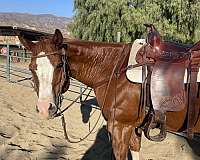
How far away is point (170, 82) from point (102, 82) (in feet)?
2.11

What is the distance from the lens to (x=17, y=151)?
445 cm

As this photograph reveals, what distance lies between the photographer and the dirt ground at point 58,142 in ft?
14.6

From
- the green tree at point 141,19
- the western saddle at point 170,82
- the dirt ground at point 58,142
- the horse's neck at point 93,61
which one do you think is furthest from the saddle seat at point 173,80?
the green tree at point 141,19

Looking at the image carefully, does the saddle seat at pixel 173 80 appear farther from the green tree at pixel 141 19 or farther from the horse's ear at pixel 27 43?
the green tree at pixel 141 19

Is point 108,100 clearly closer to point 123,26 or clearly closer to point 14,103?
point 14,103

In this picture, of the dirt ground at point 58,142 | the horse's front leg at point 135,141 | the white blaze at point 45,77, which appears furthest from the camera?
the dirt ground at point 58,142

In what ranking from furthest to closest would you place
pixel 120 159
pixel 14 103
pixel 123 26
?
pixel 123 26, pixel 14 103, pixel 120 159

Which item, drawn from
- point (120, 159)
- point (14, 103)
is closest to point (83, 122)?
point (14, 103)

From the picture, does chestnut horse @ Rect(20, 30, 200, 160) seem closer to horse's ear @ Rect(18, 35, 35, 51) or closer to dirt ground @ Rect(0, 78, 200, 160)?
horse's ear @ Rect(18, 35, 35, 51)

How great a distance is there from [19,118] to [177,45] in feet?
12.8

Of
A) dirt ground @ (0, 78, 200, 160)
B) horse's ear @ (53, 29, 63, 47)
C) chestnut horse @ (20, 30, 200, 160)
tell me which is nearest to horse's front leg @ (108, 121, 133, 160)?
chestnut horse @ (20, 30, 200, 160)

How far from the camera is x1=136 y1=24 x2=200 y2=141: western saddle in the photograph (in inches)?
106

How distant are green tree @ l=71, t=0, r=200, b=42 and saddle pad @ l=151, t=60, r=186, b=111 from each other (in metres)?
14.4

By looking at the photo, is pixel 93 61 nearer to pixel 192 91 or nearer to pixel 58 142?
pixel 192 91
